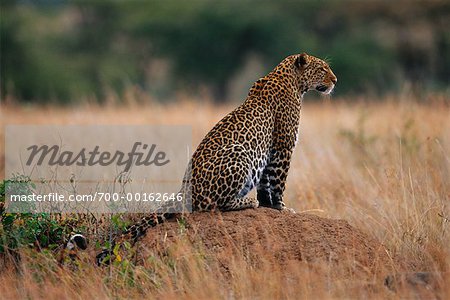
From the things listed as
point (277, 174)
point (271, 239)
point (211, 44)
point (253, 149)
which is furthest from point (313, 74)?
point (211, 44)

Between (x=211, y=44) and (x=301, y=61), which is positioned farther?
(x=211, y=44)

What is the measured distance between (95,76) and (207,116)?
1918 centimetres

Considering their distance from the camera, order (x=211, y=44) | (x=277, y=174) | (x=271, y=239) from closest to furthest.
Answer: (x=271, y=239), (x=277, y=174), (x=211, y=44)

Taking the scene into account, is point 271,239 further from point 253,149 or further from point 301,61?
point 301,61

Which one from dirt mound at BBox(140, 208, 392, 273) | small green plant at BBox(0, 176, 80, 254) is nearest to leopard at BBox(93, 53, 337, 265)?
dirt mound at BBox(140, 208, 392, 273)

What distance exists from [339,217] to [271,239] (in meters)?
2.14

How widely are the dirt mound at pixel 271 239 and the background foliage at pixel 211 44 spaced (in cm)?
2453

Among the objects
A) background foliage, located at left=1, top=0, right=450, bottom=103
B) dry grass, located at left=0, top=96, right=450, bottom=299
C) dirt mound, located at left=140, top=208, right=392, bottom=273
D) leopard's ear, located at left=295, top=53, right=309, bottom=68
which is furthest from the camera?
background foliage, located at left=1, top=0, right=450, bottom=103

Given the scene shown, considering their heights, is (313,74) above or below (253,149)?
above

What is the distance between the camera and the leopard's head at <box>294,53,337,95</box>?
26.6ft

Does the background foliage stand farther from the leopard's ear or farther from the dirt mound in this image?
the dirt mound

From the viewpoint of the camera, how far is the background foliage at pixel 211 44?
33.4 metres

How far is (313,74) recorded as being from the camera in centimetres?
818

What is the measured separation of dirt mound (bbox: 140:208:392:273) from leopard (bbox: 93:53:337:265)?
15cm
